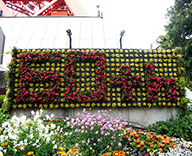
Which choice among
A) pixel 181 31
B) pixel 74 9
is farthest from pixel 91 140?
pixel 74 9

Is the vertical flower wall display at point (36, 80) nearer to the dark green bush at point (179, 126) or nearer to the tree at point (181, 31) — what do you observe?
the dark green bush at point (179, 126)

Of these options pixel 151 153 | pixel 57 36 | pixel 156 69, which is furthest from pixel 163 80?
pixel 57 36

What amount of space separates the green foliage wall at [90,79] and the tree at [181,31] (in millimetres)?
4356

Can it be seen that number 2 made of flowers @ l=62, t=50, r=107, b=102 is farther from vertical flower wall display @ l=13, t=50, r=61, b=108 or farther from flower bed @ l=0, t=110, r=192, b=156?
flower bed @ l=0, t=110, r=192, b=156

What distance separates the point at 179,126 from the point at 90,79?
2.97m

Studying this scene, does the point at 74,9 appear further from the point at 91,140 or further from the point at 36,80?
the point at 91,140

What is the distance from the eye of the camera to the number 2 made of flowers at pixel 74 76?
4652 millimetres

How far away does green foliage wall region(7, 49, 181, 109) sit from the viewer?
465 centimetres

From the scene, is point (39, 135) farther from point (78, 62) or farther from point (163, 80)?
point (163, 80)

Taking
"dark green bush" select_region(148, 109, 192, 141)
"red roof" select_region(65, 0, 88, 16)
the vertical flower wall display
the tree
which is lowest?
"dark green bush" select_region(148, 109, 192, 141)

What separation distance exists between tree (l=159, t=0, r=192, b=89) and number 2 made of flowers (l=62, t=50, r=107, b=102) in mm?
6102

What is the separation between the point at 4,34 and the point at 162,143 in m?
9.75

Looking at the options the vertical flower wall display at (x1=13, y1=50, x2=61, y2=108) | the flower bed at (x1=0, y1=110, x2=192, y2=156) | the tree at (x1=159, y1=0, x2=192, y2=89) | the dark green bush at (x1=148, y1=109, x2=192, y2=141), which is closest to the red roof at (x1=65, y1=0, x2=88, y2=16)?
the tree at (x1=159, y1=0, x2=192, y2=89)

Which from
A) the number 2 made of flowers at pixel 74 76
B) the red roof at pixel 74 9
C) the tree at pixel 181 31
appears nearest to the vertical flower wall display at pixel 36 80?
the number 2 made of flowers at pixel 74 76
